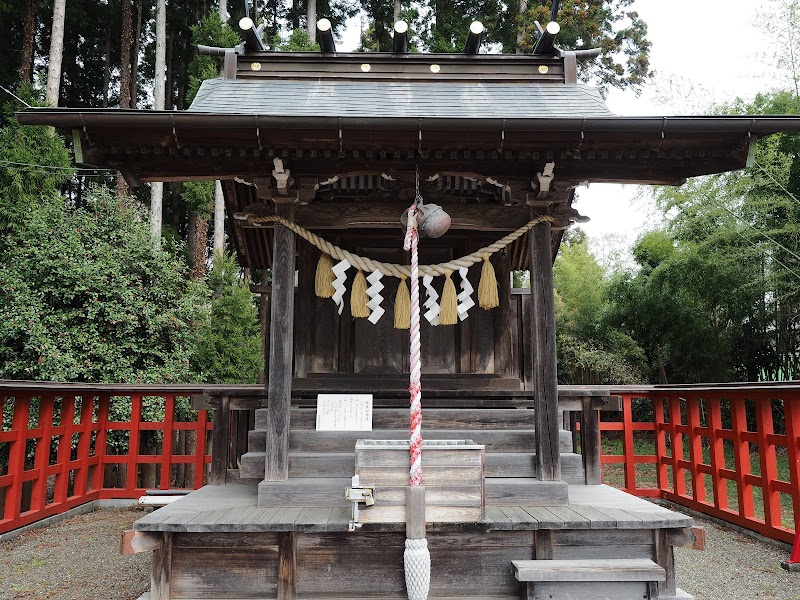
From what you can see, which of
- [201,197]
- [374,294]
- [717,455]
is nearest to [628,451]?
[717,455]

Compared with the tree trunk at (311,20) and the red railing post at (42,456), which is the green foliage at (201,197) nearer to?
the tree trunk at (311,20)

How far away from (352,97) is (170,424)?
517 centimetres

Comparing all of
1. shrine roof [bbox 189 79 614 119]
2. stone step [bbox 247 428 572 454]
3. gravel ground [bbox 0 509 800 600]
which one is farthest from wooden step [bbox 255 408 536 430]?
shrine roof [bbox 189 79 614 119]

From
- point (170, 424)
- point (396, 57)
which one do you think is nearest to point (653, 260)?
point (396, 57)

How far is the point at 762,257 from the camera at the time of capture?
459 inches

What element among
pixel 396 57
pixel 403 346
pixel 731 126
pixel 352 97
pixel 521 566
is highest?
pixel 396 57

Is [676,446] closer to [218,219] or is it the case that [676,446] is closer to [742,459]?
[742,459]

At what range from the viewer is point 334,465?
4594mm

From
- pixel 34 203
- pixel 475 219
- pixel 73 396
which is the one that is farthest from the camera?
pixel 34 203

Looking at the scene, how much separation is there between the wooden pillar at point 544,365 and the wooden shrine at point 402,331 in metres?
0.02

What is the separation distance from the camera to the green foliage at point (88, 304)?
28.4 feet

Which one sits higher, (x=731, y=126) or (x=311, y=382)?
(x=731, y=126)

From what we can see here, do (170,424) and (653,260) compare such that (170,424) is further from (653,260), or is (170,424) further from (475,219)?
(653,260)

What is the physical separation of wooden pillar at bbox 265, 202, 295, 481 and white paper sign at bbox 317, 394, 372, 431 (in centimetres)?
43
